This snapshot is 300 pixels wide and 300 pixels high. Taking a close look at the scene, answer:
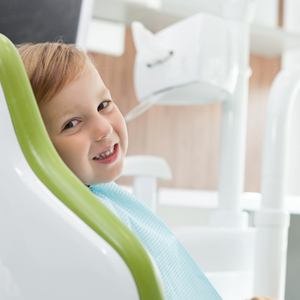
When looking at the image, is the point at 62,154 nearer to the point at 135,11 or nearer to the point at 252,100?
the point at 135,11

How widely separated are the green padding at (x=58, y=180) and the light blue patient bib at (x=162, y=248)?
0.27 m

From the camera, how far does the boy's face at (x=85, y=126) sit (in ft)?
2.19

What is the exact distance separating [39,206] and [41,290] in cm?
7

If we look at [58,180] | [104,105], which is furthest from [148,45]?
[58,180]

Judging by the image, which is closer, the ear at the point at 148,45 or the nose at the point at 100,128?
the nose at the point at 100,128

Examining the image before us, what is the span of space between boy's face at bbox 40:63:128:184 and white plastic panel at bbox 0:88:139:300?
196mm

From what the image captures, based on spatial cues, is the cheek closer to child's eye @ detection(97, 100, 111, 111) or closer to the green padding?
child's eye @ detection(97, 100, 111, 111)

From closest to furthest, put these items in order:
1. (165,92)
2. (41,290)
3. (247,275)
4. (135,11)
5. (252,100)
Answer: (41,290) < (247,275) < (165,92) < (135,11) < (252,100)

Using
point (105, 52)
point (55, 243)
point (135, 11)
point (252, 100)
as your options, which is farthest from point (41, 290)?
point (252, 100)

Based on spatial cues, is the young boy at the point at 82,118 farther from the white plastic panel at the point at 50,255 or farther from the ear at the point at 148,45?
the ear at the point at 148,45

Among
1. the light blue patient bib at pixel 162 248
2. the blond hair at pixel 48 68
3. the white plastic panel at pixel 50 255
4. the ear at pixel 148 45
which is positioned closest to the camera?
the white plastic panel at pixel 50 255

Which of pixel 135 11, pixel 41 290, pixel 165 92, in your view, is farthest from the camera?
pixel 135 11

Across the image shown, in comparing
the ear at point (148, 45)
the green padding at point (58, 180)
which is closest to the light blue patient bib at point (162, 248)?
the green padding at point (58, 180)

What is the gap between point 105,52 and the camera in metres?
2.37
